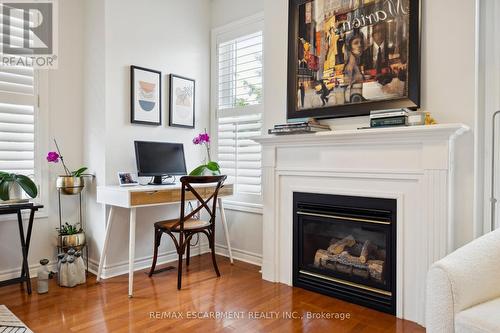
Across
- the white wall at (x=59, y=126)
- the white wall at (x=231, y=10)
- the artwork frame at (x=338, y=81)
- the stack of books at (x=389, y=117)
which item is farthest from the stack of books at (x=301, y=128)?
the white wall at (x=59, y=126)

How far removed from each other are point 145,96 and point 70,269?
171 cm

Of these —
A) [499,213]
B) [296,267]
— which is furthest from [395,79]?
[296,267]

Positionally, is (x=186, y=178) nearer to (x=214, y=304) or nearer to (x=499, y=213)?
(x=214, y=304)

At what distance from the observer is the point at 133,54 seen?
11.0ft

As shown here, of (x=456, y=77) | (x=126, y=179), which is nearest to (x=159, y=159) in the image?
(x=126, y=179)

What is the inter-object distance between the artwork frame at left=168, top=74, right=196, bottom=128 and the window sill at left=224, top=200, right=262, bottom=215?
3.17 feet

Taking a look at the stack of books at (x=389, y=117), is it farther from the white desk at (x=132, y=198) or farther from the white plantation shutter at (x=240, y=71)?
the white desk at (x=132, y=198)

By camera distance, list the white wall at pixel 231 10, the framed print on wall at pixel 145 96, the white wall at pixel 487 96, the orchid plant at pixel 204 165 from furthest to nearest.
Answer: the white wall at pixel 231 10 → the orchid plant at pixel 204 165 → the framed print on wall at pixel 145 96 → the white wall at pixel 487 96

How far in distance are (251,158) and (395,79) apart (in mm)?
1677

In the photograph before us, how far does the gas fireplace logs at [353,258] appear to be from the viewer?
251 cm

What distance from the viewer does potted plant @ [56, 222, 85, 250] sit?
10.1 feet

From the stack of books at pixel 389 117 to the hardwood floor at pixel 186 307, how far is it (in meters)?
1.30

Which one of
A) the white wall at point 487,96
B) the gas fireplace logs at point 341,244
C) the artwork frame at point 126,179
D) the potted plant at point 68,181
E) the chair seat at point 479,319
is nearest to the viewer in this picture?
the chair seat at point 479,319
